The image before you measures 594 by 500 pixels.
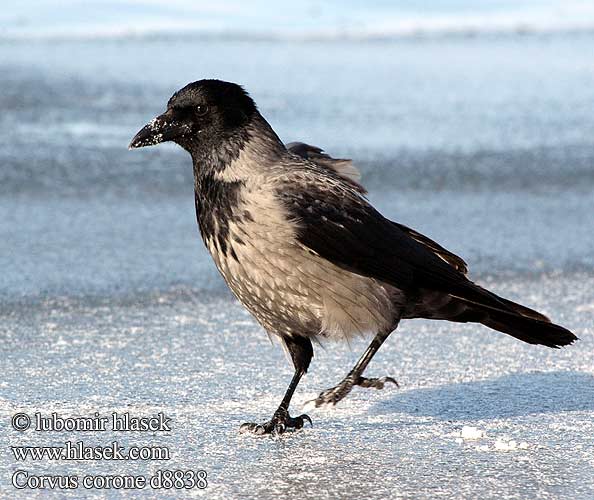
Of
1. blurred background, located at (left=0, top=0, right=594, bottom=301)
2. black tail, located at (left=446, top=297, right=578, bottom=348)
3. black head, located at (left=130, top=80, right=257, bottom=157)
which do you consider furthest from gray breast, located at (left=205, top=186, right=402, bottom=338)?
blurred background, located at (left=0, top=0, right=594, bottom=301)

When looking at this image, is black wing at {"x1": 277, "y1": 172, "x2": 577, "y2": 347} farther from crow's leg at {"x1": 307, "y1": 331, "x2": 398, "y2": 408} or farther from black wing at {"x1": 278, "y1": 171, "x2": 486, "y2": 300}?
crow's leg at {"x1": 307, "y1": 331, "x2": 398, "y2": 408}

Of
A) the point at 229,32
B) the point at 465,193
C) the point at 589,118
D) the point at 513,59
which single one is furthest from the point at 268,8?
the point at 465,193

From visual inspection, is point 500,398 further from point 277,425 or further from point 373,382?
point 277,425

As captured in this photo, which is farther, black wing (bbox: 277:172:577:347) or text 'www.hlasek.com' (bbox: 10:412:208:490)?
black wing (bbox: 277:172:577:347)

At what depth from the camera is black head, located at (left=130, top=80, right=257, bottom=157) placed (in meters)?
3.84

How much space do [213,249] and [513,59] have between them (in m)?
9.74

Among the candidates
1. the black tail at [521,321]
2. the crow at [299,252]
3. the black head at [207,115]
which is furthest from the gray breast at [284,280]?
the black tail at [521,321]

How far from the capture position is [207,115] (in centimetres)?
386

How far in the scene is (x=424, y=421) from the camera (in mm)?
3746

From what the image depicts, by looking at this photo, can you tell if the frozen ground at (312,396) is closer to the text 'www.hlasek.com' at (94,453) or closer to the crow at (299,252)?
the text 'www.hlasek.com' at (94,453)

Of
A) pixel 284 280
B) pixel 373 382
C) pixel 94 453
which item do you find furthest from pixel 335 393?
pixel 94 453

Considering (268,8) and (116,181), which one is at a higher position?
(268,8)

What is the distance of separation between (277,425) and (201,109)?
110cm

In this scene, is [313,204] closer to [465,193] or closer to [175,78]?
[465,193]
